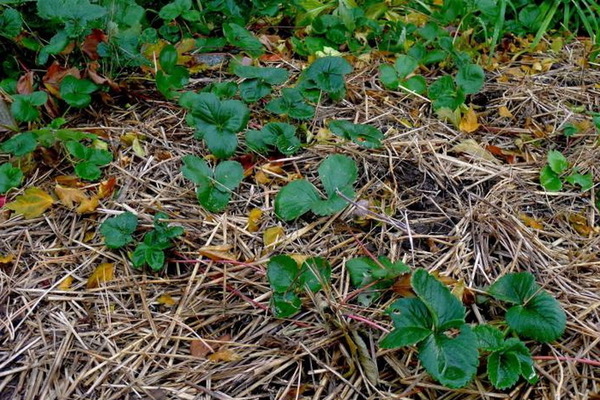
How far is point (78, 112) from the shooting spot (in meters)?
1.84

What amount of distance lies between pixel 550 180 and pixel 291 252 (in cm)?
74

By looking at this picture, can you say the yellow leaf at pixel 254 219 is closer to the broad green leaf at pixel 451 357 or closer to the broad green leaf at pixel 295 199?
the broad green leaf at pixel 295 199

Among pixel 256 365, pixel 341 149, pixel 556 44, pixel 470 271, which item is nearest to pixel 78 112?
pixel 341 149

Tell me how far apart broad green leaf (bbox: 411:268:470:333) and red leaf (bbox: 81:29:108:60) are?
1209 mm

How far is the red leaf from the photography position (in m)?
1.79

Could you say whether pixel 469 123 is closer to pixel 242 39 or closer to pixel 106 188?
pixel 242 39

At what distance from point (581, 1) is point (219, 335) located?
2.17 m

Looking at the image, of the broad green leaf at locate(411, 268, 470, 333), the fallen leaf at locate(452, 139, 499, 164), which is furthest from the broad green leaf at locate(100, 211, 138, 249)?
the fallen leaf at locate(452, 139, 499, 164)

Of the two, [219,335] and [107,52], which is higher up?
[107,52]

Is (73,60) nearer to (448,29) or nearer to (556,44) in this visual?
(448,29)

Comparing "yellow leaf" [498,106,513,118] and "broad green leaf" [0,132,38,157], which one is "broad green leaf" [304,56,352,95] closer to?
"yellow leaf" [498,106,513,118]

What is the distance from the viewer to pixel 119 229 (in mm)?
1404

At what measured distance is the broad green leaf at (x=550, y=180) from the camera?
5.18 feet

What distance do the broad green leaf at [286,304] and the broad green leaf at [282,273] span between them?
13 mm
